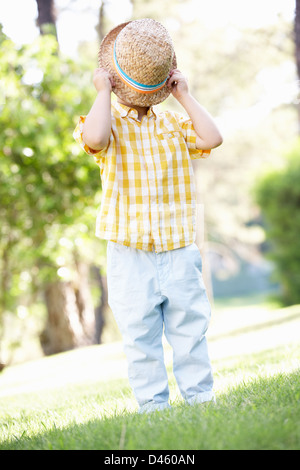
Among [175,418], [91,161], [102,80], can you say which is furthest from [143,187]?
[91,161]

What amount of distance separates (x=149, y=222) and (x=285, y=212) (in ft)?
32.2

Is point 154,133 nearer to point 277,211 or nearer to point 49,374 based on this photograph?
point 49,374

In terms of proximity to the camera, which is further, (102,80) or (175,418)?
(102,80)

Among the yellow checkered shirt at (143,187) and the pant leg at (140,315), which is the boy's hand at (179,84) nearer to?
the yellow checkered shirt at (143,187)

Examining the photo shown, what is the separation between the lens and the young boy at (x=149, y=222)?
8.50 ft

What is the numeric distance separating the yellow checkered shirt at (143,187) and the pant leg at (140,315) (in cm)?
10

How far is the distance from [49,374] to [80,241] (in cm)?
166

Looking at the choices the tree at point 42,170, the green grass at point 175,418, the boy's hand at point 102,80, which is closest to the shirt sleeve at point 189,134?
the boy's hand at point 102,80

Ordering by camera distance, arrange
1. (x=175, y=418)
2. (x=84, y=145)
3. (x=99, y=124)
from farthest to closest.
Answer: (x=84, y=145) < (x=99, y=124) < (x=175, y=418)

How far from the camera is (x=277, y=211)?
12.1m

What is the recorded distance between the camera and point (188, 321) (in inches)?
104

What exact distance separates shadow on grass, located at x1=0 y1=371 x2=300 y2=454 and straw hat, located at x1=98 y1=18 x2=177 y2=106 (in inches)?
58.3

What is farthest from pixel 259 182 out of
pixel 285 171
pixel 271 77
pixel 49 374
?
pixel 49 374

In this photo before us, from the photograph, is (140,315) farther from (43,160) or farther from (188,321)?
(43,160)
